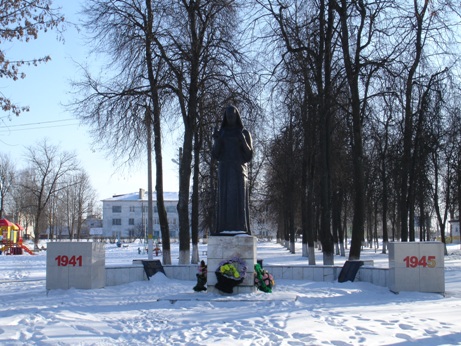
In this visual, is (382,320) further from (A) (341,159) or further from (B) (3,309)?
(A) (341,159)

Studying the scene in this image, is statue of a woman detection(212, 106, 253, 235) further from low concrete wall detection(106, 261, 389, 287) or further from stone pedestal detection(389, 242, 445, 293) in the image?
low concrete wall detection(106, 261, 389, 287)

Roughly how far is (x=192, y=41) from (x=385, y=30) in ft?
20.8

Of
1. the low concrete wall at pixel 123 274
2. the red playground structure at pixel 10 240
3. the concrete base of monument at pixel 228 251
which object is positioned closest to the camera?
the concrete base of monument at pixel 228 251

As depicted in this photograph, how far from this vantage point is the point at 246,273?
464 inches

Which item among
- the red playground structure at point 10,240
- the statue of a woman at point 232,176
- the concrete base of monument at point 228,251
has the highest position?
the statue of a woman at point 232,176

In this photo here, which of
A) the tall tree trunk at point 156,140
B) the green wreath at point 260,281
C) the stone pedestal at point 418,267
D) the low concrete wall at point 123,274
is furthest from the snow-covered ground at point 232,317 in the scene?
the tall tree trunk at point 156,140

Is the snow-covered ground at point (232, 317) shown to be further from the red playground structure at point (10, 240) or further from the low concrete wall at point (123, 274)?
the red playground structure at point (10, 240)

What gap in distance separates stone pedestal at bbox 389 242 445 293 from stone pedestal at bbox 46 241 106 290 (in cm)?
726

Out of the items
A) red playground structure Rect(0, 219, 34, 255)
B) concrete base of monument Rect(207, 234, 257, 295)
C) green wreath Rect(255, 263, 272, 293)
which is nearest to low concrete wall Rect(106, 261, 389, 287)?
green wreath Rect(255, 263, 272, 293)

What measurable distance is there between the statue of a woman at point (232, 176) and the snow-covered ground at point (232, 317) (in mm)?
1597

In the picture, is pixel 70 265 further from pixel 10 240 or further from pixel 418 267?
pixel 10 240

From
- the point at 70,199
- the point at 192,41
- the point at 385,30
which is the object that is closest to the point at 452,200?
the point at 385,30

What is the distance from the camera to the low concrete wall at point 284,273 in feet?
49.0

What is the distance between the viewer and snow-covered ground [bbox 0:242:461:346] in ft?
24.6
